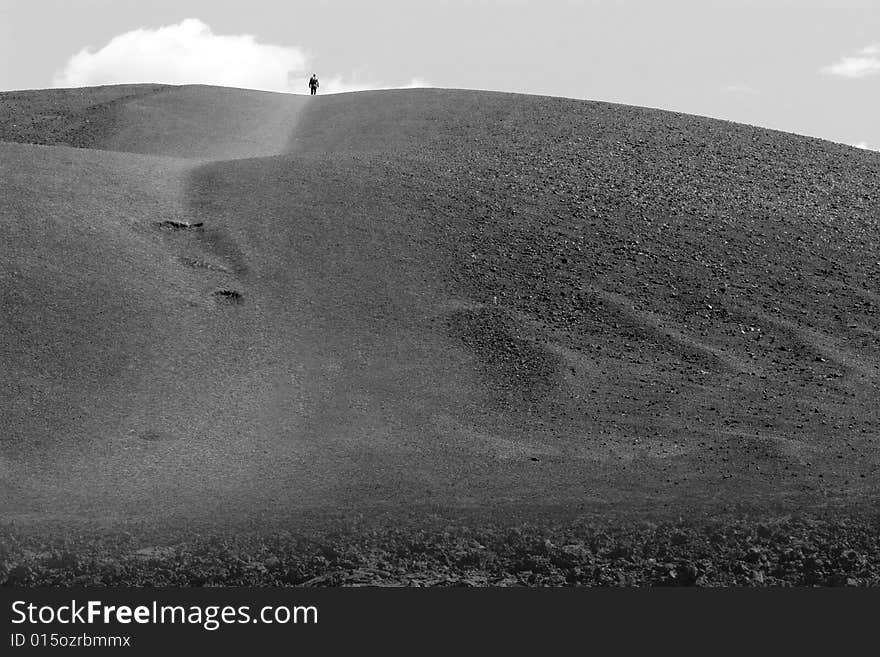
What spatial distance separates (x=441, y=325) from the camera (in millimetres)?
27266

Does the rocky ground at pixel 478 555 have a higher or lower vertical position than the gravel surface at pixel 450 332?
lower

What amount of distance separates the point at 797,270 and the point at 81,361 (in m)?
19.1

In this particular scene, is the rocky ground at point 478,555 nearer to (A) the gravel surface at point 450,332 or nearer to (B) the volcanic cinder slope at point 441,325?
(A) the gravel surface at point 450,332

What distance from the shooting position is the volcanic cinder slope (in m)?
20.0

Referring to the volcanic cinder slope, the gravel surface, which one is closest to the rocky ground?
the gravel surface

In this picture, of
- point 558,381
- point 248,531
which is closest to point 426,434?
point 558,381

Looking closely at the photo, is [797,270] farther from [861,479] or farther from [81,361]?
[81,361]

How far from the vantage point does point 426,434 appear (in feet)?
72.6

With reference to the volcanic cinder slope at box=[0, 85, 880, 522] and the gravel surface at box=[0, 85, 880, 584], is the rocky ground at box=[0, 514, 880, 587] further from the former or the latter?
the volcanic cinder slope at box=[0, 85, 880, 522]

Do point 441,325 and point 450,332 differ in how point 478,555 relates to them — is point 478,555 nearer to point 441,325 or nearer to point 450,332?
point 450,332

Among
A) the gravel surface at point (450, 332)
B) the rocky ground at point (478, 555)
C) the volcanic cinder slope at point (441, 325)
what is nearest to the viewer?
the rocky ground at point (478, 555)

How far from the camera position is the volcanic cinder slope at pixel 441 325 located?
2005 centimetres

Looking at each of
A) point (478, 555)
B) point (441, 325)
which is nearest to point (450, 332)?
point (441, 325)

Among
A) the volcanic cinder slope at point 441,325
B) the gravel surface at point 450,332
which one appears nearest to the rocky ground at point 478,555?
the gravel surface at point 450,332
